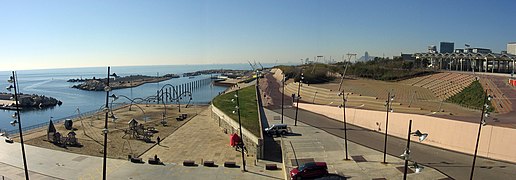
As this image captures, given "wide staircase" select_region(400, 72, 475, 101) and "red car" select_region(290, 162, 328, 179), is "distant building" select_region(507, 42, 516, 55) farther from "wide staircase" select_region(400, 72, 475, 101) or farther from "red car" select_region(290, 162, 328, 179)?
"red car" select_region(290, 162, 328, 179)

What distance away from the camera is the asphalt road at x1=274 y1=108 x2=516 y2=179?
1367 centimetres

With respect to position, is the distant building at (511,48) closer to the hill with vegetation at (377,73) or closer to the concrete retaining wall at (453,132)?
the hill with vegetation at (377,73)

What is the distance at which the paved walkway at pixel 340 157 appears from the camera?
44.7 feet

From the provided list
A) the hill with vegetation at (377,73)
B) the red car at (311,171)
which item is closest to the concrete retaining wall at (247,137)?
the red car at (311,171)

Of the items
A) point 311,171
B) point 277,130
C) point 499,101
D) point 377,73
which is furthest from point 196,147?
point 377,73

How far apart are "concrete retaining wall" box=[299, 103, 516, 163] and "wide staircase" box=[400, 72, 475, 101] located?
372 inches

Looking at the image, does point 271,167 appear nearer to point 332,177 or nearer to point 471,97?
point 332,177

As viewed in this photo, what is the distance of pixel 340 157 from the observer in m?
16.0

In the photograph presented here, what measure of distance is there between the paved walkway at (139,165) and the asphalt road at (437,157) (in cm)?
607

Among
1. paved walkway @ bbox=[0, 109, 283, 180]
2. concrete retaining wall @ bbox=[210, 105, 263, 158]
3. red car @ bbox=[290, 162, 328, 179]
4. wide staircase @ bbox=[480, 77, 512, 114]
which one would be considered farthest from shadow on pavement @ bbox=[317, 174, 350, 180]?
wide staircase @ bbox=[480, 77, 512, 114]

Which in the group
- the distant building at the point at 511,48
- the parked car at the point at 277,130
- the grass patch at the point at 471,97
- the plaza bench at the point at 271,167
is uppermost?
the distant building at the point at 511,48

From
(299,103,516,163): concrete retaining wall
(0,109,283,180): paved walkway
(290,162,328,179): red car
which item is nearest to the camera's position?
(290,162,328,179): red car

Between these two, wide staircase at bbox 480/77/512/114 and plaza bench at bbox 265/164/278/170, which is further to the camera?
wide staircase at bbox 480/77/512/114

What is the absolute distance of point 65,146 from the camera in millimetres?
23984
